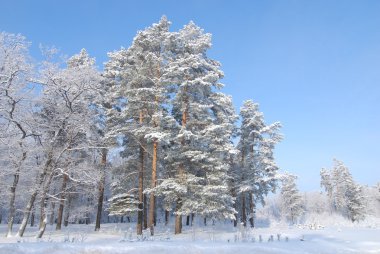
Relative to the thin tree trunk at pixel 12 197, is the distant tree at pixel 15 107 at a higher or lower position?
higher

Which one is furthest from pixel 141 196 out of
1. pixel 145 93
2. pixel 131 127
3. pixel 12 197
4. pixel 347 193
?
pixel 347 193

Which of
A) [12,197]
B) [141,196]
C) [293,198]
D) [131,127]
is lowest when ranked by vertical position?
[12,197]

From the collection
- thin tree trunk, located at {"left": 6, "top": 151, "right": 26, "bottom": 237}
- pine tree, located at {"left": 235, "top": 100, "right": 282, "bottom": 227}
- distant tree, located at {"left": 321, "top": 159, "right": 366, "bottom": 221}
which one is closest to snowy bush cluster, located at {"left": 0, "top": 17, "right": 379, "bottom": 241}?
thin tree trunk, located at {"left": 6, "top": 151, "right": 26, "bottom": 237}

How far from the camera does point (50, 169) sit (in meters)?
21.0


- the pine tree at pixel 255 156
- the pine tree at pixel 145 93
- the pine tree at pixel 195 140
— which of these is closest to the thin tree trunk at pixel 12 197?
the pine tree at pixel 145 93

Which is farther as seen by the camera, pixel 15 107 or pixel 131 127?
pixel 131 127

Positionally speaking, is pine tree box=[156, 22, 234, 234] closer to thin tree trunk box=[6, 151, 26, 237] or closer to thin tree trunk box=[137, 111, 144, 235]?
thin tree trunk box=[137, 111, 144, 235]

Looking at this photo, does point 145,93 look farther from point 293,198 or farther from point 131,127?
point 293,198

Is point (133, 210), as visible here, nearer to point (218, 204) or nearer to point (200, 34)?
point (218, 204)

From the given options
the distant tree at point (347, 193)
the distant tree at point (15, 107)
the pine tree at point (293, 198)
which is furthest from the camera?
the pine tree at point (293, 198)

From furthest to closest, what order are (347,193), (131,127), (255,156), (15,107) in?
(347,193), (255,156), (131,127), (15,107)

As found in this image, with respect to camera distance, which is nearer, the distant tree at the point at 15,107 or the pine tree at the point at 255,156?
the distant tree at the point at 15,107

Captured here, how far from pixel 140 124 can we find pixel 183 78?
4772mm

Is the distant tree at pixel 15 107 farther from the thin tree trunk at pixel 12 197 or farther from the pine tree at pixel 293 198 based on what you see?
the pine tree at pixel 293 198
